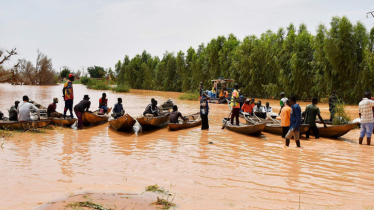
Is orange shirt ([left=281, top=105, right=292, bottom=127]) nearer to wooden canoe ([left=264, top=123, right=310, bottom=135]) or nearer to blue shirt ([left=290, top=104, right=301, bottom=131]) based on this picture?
blue shirt ([left=290, top=104, right=301, bottom=131])

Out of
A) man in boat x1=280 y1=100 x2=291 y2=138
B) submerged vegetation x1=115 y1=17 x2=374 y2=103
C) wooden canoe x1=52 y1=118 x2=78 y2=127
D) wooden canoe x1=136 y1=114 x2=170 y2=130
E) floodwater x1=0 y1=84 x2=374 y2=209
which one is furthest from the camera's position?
submerged vegetation x1=115 y1=17 x2=374 y2=103

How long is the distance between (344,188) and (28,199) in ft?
16.9

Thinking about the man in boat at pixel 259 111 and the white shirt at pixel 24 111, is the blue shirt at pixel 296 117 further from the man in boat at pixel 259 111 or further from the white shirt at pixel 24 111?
the white shirt at pixel 24 111

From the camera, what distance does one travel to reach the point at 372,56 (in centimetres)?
2302

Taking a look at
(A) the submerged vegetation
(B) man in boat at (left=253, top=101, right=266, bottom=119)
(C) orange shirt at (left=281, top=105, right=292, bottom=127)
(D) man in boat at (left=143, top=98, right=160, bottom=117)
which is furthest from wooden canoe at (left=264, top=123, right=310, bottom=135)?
(A) the submerged vegetation

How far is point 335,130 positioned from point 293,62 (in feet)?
69.0

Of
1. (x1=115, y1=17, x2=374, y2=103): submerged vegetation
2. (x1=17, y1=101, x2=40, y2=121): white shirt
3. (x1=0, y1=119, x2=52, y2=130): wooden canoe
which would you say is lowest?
(x1=0, y1=119, x2=52, y2=130): wooden canoe

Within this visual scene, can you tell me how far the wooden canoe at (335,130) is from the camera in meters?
10.3

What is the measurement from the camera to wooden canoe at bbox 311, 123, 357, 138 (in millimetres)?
10281

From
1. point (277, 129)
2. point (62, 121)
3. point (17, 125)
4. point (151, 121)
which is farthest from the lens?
point (62, 121)

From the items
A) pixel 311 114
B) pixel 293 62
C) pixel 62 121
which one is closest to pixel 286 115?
pixel 311 114

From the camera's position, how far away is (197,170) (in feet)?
21.4

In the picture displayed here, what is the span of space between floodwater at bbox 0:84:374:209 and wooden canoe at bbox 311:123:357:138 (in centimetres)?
31

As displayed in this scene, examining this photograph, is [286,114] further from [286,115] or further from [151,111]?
[151,111]
